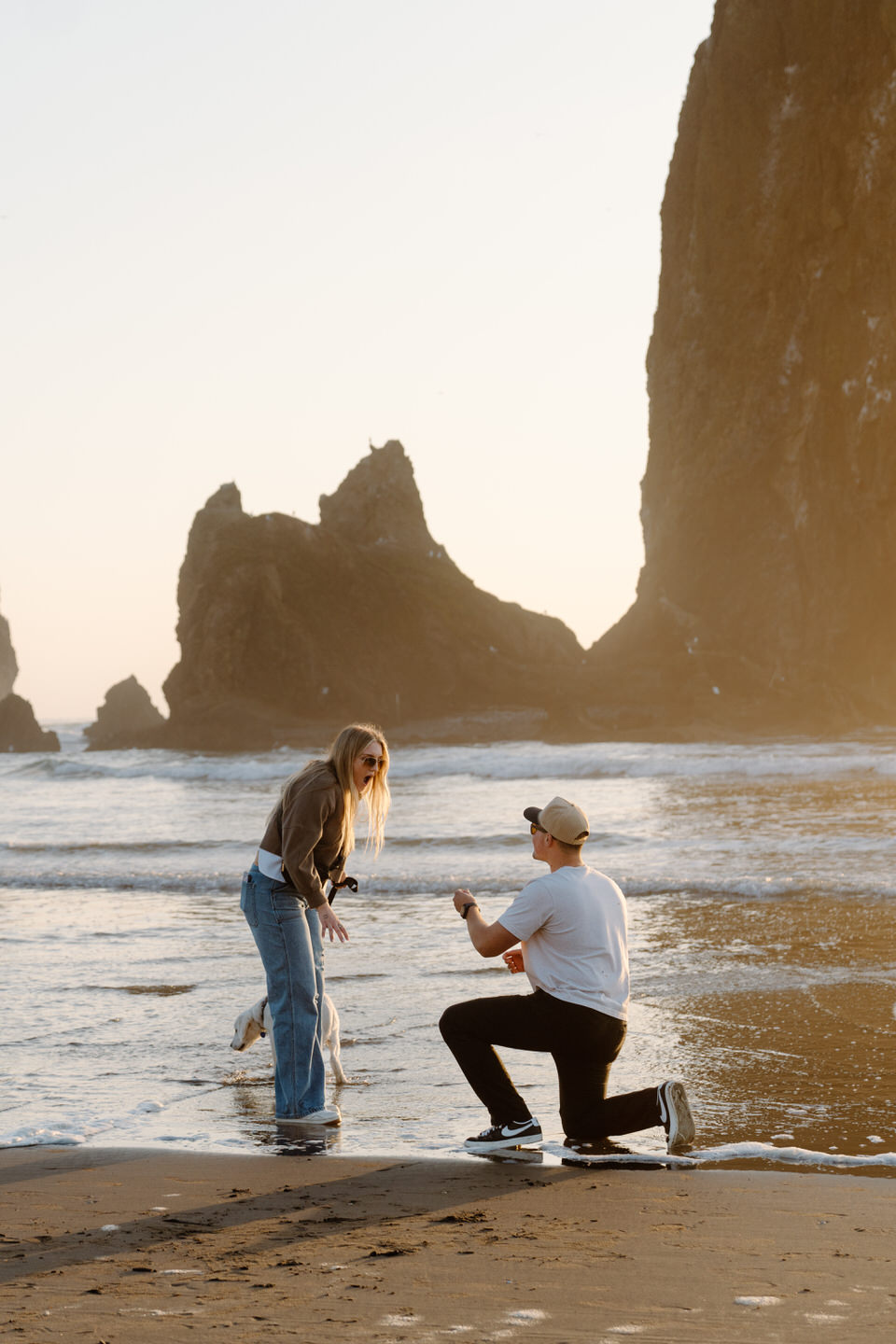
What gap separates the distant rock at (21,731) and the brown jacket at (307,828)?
79045 mm

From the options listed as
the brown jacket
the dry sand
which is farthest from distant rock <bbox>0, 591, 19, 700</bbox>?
the dry sand

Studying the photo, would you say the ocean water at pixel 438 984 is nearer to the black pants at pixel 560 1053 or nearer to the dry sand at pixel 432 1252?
the black pants at pixel 560 1053

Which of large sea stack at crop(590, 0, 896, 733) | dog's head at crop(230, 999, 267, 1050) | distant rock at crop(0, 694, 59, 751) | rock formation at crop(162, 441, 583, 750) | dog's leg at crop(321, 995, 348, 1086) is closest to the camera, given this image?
dog's leg at crop(321, 995, 348, 1086)

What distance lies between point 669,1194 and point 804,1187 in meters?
0.44

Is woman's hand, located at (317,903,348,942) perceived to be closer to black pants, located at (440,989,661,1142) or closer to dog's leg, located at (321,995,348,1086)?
dog's leg, located at (321,995,348,1086)

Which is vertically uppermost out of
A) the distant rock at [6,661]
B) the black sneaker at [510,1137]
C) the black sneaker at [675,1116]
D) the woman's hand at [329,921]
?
the distant rock at [6,661]

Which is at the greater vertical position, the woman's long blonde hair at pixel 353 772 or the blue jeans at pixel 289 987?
the woman's long blonde hair at pixel 353 772

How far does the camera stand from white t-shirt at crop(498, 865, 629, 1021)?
4203 millimetres

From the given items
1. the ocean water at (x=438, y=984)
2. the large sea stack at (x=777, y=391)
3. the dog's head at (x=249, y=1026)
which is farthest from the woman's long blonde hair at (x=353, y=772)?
the large sea stack at (x=777, y=391)

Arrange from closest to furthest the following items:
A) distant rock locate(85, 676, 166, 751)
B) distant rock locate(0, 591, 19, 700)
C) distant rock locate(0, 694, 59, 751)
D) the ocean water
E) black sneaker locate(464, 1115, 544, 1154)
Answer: black sneaker locate(464, 1115, 544, 1154), the ocean water, distant rock locate(0, 694, 59, 751), distant rock locate(85, 676, 166, 751), distant rock locate(0, 591, 19, 700)

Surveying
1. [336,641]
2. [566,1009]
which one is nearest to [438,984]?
[566,1009]

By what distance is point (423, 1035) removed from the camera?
20.6ft

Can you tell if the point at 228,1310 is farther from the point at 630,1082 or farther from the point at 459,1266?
the point at 630,1082

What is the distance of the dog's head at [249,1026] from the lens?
5.37 meters
